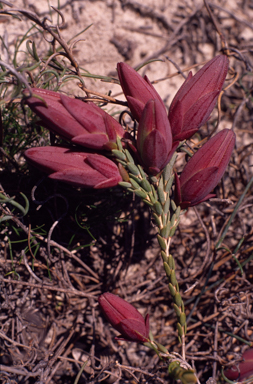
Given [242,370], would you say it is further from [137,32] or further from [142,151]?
[137,32]

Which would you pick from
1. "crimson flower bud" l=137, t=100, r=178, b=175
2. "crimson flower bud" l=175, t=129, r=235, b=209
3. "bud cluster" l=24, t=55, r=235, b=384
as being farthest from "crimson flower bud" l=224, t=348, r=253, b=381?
"crimson flower bud" l=137, t=100, r=178, b=175

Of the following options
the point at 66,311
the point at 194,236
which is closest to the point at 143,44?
the point at 194,236

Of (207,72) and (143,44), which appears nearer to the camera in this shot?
(207,72)

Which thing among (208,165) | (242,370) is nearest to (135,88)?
(208,165)

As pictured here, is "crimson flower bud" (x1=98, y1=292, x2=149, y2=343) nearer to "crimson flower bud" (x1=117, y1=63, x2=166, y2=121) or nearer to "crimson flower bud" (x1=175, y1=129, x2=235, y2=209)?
"crimson flower bud" (x1=175, y1=129, x2=235, y2=209)

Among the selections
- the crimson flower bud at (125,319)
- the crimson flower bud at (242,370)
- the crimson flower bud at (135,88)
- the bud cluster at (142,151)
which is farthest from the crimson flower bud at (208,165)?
the crimson flower bud at (242,370)

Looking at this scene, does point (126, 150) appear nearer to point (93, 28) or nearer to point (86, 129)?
point (86, 129)
